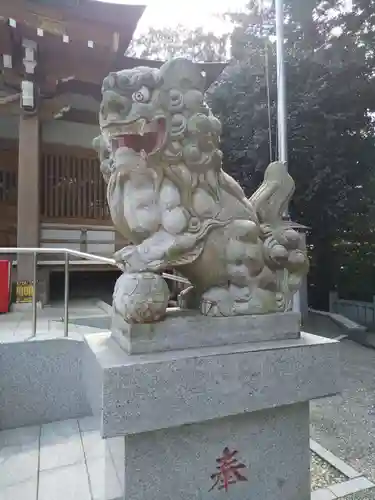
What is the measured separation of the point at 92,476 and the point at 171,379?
4.01 ft

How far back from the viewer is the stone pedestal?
145 cm

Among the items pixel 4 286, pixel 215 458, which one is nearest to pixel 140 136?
pixel 215 458

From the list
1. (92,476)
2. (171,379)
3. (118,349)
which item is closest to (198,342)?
(171,379)

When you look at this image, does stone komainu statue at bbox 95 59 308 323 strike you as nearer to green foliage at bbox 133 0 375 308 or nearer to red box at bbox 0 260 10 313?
red box at bbox 0 260 10 313

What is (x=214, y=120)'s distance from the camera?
1.70 m

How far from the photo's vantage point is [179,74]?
1.63 m

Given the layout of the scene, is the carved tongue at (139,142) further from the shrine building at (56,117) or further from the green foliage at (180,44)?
the green foliage at (180,44)

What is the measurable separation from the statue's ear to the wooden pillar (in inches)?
166

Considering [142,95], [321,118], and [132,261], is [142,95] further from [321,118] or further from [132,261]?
[321,118]

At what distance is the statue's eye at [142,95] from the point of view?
155cm

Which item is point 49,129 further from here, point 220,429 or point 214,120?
point 220,429

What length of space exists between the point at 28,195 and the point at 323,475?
4769mm

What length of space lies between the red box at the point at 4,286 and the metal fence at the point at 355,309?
27.0 feet

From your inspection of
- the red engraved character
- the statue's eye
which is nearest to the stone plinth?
the red engraved character
